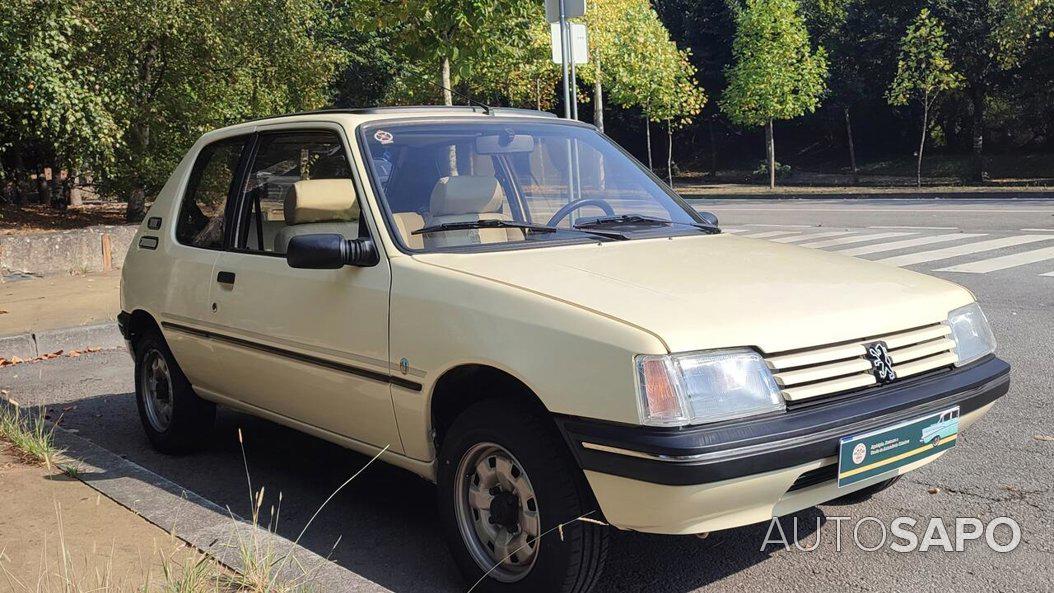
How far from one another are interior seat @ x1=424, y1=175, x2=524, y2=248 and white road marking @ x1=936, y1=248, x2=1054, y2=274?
886 centimetres

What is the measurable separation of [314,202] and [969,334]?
2.84 meters

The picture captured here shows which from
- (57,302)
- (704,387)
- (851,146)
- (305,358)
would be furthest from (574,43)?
(851,146)

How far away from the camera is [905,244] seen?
14891 millimetres

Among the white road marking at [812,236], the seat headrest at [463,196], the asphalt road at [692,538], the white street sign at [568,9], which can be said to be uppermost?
the white street sign at [568,9]

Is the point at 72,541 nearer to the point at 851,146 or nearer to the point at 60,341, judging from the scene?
the point at 60,341

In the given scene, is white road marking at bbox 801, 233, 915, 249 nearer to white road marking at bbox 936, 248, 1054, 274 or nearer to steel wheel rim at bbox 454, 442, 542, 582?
white road marking at bbox 936, 248, 1054, 274

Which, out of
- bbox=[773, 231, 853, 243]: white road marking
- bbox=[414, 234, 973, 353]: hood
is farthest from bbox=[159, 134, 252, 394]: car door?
bbox=[773, 231, 853, 243]: white road marking

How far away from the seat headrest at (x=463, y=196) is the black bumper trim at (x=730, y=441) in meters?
1.32

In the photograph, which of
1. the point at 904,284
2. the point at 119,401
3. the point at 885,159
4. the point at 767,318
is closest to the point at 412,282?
the point at 767,318

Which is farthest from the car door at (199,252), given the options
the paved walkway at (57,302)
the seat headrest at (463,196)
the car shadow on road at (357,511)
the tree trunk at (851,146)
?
the tree trunk at (851,146)

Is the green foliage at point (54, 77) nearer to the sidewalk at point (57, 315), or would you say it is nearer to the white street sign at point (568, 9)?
the sidewalk at point (57, 315)

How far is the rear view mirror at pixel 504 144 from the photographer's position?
4543 mm

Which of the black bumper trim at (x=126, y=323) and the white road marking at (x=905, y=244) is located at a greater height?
the black bumper trim at (x=126, y=323)

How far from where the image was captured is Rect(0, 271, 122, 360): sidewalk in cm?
874
